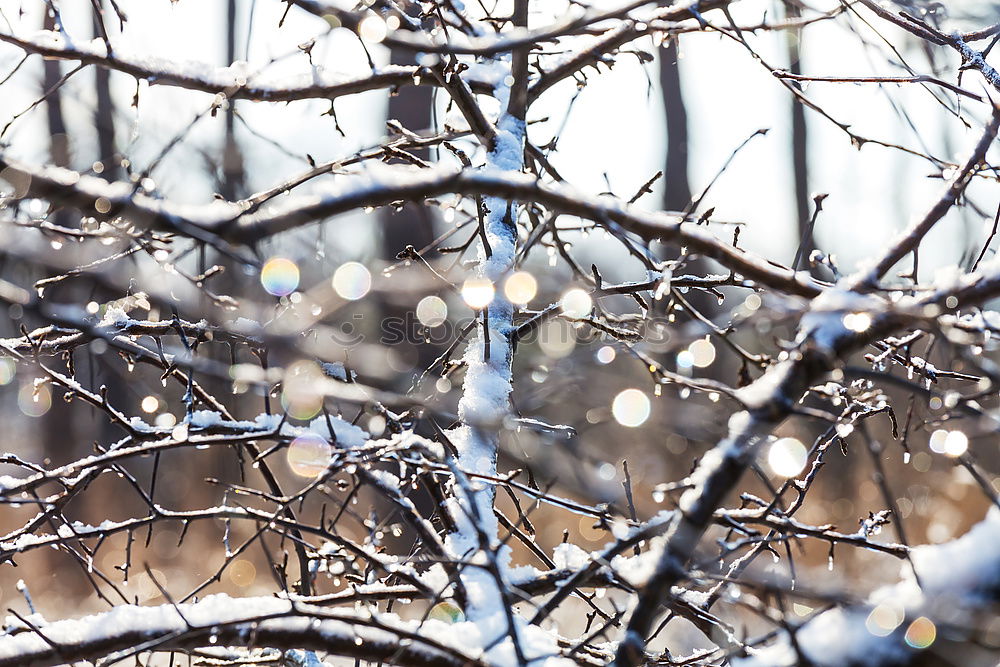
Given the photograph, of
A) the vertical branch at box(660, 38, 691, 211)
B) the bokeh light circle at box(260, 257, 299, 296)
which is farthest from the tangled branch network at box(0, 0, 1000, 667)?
the vertical branch at box(660, 38, 691, 211)

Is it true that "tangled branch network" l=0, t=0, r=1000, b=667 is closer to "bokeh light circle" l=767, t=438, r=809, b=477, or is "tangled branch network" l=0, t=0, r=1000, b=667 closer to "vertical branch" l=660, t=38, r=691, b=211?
"bokeh light circle" l=767, t=438, r=809, b=477

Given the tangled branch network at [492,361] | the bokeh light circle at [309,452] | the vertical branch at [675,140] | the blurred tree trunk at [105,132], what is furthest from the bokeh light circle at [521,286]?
the vertical branch at [675,140]

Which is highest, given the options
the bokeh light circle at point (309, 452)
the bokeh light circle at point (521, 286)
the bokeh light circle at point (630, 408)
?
the bokeh light circle at point (521, 286)

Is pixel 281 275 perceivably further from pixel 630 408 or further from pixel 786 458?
pixel 786 458

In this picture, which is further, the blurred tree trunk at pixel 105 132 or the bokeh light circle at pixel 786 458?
the blurred tree trunk at pixel 105 132

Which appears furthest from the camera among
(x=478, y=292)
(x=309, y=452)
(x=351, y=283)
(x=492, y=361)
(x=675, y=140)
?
(x=675, y=140)

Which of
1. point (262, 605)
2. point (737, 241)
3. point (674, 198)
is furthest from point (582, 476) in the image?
point (674, 198)

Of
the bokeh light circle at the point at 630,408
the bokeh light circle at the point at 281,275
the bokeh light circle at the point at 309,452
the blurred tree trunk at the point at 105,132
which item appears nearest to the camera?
the bokeh light circle at the point at 630,408

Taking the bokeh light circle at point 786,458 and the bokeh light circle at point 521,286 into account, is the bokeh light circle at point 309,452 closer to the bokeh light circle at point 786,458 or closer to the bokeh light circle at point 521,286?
the bokeh light circle at point 521,286

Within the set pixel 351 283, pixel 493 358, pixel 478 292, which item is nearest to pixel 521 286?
pixel 478 292

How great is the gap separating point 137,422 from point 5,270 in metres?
0.87

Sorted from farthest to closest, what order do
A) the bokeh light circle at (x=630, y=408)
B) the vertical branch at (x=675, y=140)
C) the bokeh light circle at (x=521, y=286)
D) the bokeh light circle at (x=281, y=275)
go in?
the vertical branch at (x=675, y=140) → the bokeh light circle at (x=521, y=286) → the bokeh light circle at (x=281, y=275) → the bokeh light circle at (x=630, y=408)

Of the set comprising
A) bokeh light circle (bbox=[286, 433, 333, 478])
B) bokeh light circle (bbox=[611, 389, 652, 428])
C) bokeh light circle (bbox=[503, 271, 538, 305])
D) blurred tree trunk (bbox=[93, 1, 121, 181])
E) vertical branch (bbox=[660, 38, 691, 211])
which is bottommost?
bokeh light circle (bbox=[611, 389, 652, 428])

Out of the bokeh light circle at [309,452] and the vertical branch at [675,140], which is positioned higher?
the vertical branch at [675,140]
